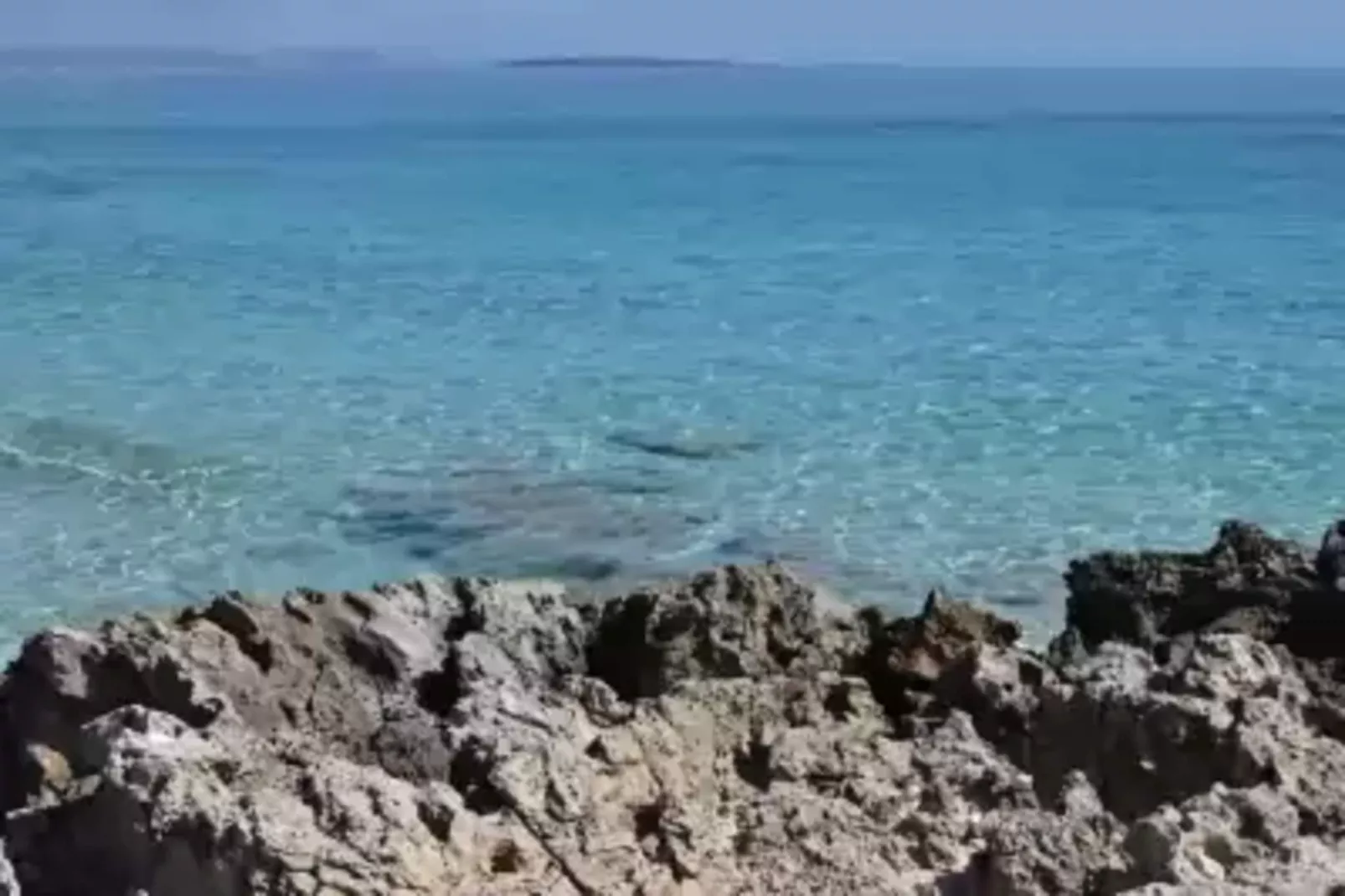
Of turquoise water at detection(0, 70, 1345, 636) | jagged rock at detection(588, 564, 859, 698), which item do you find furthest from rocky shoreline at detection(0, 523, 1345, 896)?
turquoise water at detection(0, 70, 1345, 636)

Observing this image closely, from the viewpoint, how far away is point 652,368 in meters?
20.5

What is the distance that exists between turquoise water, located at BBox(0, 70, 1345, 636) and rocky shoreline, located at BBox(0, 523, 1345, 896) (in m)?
5.56

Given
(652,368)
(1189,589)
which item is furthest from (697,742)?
(652,368)

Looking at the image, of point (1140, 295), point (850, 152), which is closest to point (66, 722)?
point (1140, 295)

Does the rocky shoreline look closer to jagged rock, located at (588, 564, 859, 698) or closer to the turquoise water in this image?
jagged rock, located at (588, 564, 859, 698)

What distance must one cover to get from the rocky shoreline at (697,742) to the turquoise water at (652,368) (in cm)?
556

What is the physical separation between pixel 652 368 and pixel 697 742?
1514 centimetres

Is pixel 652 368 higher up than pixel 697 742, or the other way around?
pixel 697 742

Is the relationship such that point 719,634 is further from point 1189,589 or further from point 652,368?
point 652,368

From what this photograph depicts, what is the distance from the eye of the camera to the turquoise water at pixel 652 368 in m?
13.6

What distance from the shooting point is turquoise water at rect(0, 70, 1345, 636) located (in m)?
13.6

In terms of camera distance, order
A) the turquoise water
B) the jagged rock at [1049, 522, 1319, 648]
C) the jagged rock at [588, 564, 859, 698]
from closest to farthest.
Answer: the jagged rock at [588, 564, 859, 698] < the jagged rock at [1049, 522, 1319, 648] < the turquoise water

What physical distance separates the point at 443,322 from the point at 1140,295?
28.3 feet

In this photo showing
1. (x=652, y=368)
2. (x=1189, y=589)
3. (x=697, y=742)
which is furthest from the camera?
(x=652, y=368)
